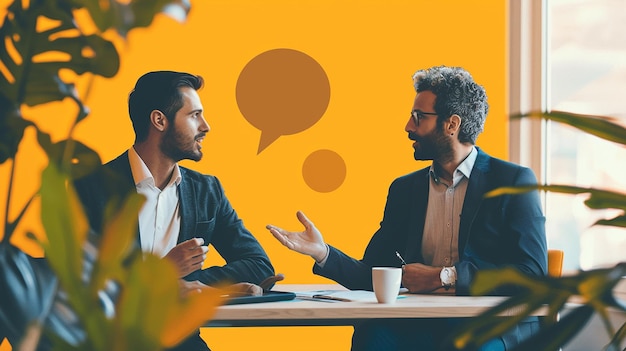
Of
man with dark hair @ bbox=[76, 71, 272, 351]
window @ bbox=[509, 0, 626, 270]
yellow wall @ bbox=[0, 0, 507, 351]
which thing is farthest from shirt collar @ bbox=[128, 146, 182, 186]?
window @ bbox=[509, 0, 626, 270]

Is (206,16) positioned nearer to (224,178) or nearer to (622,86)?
(224,178)

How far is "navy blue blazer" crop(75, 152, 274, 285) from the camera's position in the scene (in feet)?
9.63

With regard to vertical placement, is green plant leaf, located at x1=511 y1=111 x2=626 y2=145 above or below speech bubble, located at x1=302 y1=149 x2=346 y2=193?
above

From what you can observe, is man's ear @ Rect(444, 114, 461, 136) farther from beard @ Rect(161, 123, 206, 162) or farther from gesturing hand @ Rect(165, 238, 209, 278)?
gesturing hand @ Rect(165, 238, 209, 278)

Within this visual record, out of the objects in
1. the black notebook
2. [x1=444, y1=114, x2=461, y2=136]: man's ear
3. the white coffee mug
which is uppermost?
[x1=444, y1=114, x2=461, y2=136]: man's ear

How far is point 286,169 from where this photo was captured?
4328 millimetres

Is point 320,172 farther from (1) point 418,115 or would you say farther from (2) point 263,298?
(2) point 263,298

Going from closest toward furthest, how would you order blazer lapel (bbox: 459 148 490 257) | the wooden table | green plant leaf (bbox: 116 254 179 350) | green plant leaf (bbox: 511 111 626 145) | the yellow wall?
green plant leaf (bbox: 116 254 179 350) < green plant leaf (bbox: 511 111 626 145) < the wooden table < blazer lapel (bbox: 459 148 490 257) < the yellow wall

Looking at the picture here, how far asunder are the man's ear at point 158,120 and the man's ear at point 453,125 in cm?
108

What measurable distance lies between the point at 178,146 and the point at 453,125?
1.05 metres

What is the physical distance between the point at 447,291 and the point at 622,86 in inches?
73.9

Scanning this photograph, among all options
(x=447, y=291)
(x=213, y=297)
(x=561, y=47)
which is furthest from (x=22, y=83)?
(x=561, y=47)

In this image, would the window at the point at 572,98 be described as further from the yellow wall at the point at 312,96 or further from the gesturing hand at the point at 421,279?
the gesturing hand at the point at 421,279

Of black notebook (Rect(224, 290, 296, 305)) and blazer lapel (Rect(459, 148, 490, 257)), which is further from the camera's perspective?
blazer lapel (Rect(459, 148, 490, 257))
